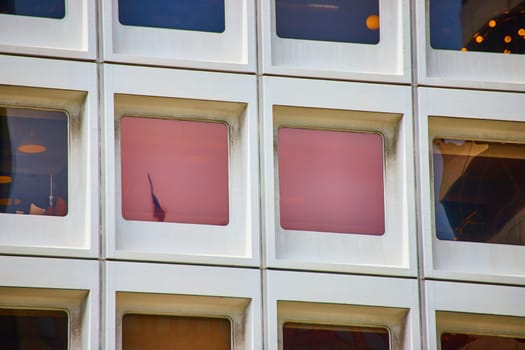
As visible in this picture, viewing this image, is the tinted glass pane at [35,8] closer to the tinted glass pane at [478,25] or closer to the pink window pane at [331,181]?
the pink window pane at [331,181]

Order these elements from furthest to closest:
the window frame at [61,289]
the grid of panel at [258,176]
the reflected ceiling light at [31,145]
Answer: the reflected ceiling light at [31,145] < the grid of panel at [258,176] < the window frame at [61,289]

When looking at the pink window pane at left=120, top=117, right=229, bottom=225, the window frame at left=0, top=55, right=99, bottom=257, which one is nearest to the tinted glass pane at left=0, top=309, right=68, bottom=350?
the window frame at left=0, top=55, right=99, bottom=257

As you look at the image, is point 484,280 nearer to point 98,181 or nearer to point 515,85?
point 515,85

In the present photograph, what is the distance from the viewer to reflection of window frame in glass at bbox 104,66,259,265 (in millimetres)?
30484

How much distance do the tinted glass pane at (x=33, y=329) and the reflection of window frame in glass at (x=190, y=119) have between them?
1564mm

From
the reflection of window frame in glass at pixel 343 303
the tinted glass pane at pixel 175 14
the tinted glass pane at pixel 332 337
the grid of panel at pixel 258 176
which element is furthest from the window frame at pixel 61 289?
the tinted glass pane at pixel 175 14

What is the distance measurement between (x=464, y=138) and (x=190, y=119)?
211 inches

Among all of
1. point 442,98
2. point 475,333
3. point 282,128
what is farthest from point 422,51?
point 475,333

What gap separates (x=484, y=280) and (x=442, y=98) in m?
3.56

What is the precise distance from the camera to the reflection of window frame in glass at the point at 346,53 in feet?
104

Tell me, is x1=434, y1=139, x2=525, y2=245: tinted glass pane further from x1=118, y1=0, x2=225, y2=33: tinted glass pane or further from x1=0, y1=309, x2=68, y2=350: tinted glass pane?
x1=0, y1=309, x2=68, y2=350: tinted glass pane

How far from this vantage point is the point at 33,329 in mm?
29938

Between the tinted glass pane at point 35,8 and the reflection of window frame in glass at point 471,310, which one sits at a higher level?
the tinted glass pane at point 35,8

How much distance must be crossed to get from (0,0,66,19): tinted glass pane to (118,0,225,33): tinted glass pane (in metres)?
1.13
